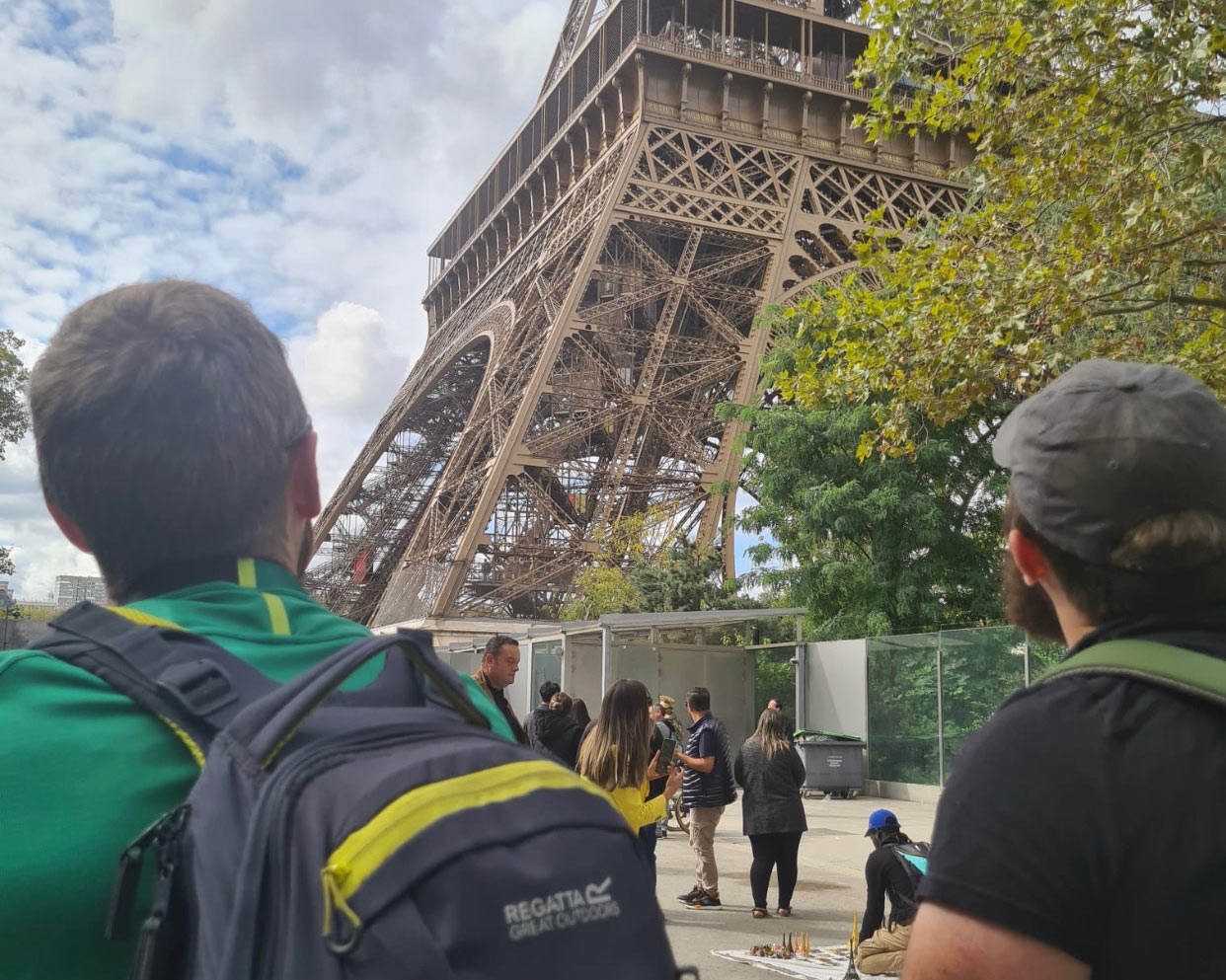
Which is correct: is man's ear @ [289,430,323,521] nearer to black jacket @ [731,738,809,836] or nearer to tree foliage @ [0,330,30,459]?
black jacket @ [731,738,809,836]

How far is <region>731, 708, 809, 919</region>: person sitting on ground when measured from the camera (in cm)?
815

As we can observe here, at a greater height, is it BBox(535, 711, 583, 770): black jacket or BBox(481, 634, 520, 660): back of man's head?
BBox(481, 634, 520, 660): back of man's head

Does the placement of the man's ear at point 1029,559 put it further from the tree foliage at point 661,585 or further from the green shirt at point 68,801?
the tree foliage at point 661,585

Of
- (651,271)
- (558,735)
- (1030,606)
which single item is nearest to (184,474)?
(1030,606)

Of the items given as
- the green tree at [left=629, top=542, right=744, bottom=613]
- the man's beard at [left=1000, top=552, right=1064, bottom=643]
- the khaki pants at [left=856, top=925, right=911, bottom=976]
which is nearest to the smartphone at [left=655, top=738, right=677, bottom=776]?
the khaki pants at [left=856, top=925, right=911, bottom=976]

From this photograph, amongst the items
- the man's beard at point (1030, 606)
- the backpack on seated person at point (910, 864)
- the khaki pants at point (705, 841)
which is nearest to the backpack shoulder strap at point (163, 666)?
the man's beard at point (1030, 606)

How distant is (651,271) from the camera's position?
94.2 ft

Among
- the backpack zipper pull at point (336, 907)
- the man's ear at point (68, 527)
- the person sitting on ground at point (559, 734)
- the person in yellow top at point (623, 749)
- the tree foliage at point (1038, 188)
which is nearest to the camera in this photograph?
the backpack zipper pull at point (336, 907)

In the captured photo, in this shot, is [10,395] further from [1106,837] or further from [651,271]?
[1106,837]

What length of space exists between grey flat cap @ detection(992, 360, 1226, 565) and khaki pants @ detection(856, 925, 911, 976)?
425 centimetres

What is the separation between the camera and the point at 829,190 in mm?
32125

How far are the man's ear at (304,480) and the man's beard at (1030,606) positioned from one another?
100cm

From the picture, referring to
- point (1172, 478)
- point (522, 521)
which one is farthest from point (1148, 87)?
point (522, 521)

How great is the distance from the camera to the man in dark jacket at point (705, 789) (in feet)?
27.4
